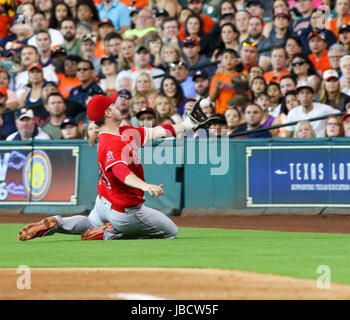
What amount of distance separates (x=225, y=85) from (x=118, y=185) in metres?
7.09

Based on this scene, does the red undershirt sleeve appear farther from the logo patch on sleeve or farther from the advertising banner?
the advertising banner

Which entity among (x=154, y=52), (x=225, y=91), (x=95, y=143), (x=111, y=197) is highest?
(x=154, y=52)

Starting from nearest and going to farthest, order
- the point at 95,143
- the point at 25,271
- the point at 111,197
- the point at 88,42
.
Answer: the point at 25,271
the point at 111,197
the point at 95,143
the point at 88,42

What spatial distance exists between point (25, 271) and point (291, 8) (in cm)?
1164

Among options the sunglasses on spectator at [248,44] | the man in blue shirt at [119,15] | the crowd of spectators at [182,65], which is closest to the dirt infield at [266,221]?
the crowd of spectators at [182,65]

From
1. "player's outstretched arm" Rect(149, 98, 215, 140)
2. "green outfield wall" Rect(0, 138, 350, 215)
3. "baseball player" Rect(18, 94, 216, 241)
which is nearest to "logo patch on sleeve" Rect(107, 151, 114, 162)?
"baseball player" Rect(18, 94, 216, 241)

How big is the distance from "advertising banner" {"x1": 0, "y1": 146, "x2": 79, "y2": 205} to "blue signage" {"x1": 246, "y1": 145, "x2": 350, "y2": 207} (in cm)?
355

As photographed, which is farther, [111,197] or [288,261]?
[111,197]

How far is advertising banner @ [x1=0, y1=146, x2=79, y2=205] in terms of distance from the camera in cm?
1527

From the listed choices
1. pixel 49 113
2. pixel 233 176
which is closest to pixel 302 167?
pixel 233 176

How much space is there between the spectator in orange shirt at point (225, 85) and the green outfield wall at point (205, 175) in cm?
107

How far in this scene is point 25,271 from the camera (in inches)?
230

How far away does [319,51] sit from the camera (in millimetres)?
14766

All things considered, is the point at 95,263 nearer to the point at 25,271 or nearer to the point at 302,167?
the point at 25,271
